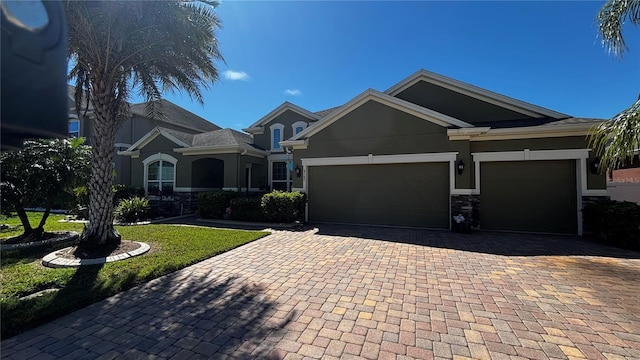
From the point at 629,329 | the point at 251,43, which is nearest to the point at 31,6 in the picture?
the point at 629,329

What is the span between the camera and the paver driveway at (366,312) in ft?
10.0

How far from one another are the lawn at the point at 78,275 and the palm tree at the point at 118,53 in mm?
1334

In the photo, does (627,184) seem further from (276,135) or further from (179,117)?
(179,117)

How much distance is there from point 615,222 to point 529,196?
2262 millimetres

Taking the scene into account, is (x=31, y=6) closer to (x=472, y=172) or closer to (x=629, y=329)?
(x=629, y=329)

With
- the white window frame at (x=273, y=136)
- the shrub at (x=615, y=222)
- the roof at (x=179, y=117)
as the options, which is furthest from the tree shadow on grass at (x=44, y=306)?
the roof at (x=179, y=117)

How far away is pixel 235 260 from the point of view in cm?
642

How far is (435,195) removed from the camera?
10.6 metres

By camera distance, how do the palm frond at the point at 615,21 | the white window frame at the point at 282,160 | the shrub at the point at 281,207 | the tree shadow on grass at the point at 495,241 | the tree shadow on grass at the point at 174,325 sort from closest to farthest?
the tree shadow on grass at the point at 174,325 < the palm frond at the point at 615,21 < the tree shadow on grass at the point at 495,241 < the shrub at the point at 281,207 < the white window frame at the point at 282,160

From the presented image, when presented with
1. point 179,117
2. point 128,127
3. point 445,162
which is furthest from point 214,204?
point 179,117

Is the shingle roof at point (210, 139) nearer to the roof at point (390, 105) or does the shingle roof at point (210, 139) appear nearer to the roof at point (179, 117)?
the roof at point (179, 117)

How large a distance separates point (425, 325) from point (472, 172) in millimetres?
8183

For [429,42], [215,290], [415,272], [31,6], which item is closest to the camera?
[31,6]

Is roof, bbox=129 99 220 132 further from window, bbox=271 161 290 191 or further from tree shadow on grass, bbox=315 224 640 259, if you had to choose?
tree shadow on grass, bbox=315 224 640 259
